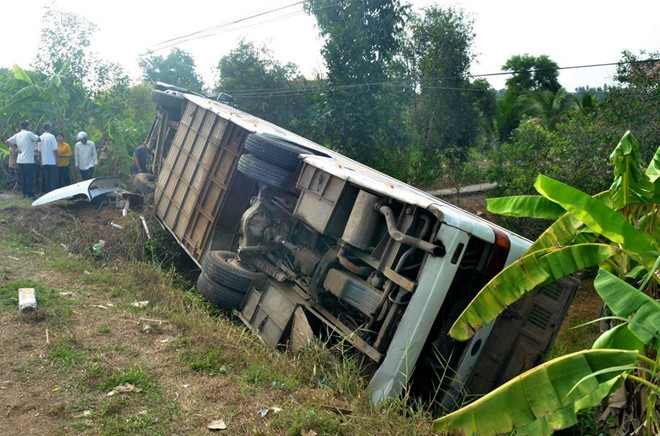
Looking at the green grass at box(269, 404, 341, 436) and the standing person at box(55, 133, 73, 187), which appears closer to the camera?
the green grass at box(269, 404, 341, 436)

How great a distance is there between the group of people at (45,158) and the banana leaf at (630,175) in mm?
11689

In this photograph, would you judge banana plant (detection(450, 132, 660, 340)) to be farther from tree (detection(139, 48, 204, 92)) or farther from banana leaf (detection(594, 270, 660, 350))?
tree (detection(139, 48, 204, 92))

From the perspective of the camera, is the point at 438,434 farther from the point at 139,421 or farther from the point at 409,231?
→ the point at 139,421

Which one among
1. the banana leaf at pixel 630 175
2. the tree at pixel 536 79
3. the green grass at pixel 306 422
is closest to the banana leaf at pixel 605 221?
the banana leaf at pixel 630 175

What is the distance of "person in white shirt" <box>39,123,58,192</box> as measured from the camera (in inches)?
507

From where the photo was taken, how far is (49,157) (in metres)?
13.0

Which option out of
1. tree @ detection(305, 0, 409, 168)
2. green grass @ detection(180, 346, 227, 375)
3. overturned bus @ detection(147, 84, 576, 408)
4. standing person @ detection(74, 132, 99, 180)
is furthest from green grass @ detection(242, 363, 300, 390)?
tree @ detection(305, 0, 409, 168)

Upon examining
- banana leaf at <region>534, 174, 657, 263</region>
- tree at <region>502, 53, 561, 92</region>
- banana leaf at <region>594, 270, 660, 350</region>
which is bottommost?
banana leaf at <region>594, 270, 660, 350</region>

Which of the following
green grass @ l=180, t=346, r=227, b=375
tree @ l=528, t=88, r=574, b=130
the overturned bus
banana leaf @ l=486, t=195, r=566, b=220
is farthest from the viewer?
tree @ l=528, t=88, r=574, b=130

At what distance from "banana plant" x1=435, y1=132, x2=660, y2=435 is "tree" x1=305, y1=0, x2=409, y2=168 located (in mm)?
10840

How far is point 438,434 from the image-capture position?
13.6ft

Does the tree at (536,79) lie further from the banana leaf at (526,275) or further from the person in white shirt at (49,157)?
the banana leaf at (526,275)

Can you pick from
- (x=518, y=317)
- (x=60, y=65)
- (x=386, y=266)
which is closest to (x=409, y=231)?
(x=386, y=266)

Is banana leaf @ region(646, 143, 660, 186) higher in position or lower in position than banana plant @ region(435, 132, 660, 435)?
higher
